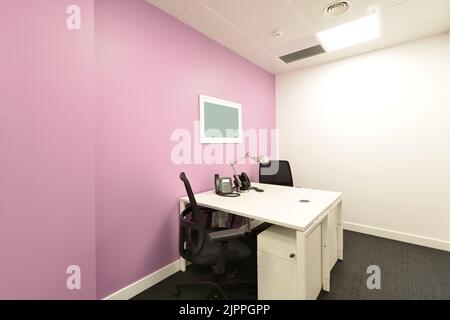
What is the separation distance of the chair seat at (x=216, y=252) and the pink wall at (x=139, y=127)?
60 cm

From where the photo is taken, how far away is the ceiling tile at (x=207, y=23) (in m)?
2.02

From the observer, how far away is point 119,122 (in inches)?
65.9

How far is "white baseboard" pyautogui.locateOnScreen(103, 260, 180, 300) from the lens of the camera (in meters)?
1.66

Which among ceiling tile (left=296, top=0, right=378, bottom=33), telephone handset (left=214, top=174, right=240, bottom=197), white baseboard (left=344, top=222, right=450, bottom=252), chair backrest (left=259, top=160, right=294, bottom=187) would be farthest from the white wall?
telephone handset (left=214, top=174, right=240, bottom=197)

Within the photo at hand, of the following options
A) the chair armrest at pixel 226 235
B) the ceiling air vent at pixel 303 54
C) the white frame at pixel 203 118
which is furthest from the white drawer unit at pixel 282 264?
the ceiling air vent at pixel 303 54

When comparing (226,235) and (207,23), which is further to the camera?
(207,23)

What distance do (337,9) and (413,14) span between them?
80 cm

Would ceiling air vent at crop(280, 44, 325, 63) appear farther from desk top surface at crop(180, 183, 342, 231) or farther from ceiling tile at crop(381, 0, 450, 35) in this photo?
desk top surface at crop(180, 183, 342, 231)

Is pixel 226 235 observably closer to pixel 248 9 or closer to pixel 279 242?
pixel 279 242

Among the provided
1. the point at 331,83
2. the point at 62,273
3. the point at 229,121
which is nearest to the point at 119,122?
the point at 62,273

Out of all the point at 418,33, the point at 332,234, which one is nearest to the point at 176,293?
the point at 332,234

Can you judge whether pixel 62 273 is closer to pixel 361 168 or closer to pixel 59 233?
pixel 59 233

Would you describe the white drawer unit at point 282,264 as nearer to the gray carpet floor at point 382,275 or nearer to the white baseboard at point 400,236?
the gray carpet floor at point 382,275

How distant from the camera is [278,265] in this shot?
4.78 feet
